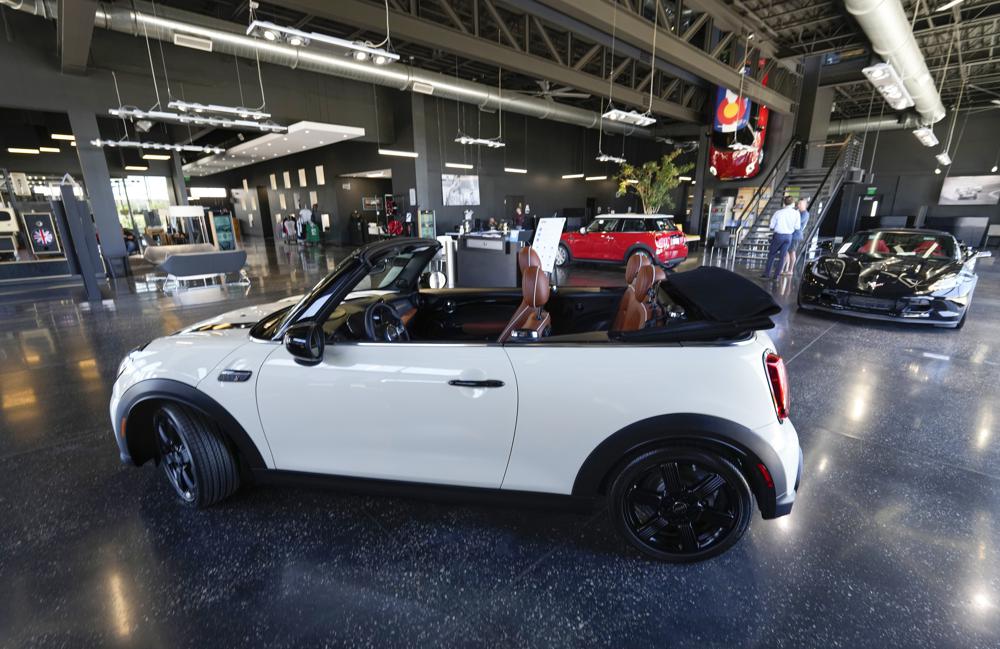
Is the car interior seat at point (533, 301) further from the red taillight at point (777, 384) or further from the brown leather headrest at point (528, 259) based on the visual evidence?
the red taillight at point (777, 384)

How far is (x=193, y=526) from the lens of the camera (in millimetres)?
2061

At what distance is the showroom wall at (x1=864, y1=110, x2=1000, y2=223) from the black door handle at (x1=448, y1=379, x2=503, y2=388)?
25.7m

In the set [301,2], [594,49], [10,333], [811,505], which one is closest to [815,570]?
[811,505]

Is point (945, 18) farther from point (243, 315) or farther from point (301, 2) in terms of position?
point (243, 315)

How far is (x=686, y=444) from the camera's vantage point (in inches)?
A: 64.9

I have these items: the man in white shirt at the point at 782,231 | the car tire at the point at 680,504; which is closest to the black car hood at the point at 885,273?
the man in white shirt at the point at 782,231

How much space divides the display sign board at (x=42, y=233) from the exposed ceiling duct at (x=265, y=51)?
211 inches

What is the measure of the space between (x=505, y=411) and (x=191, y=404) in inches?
56.6

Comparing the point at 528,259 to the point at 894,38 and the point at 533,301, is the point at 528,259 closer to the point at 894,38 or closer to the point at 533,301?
the point at 533,301

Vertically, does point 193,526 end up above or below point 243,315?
below

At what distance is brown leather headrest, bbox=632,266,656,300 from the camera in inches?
90.2

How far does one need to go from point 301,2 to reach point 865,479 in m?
8.20

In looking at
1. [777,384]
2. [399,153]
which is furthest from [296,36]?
[399,153]

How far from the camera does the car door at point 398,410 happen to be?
5.53ft
